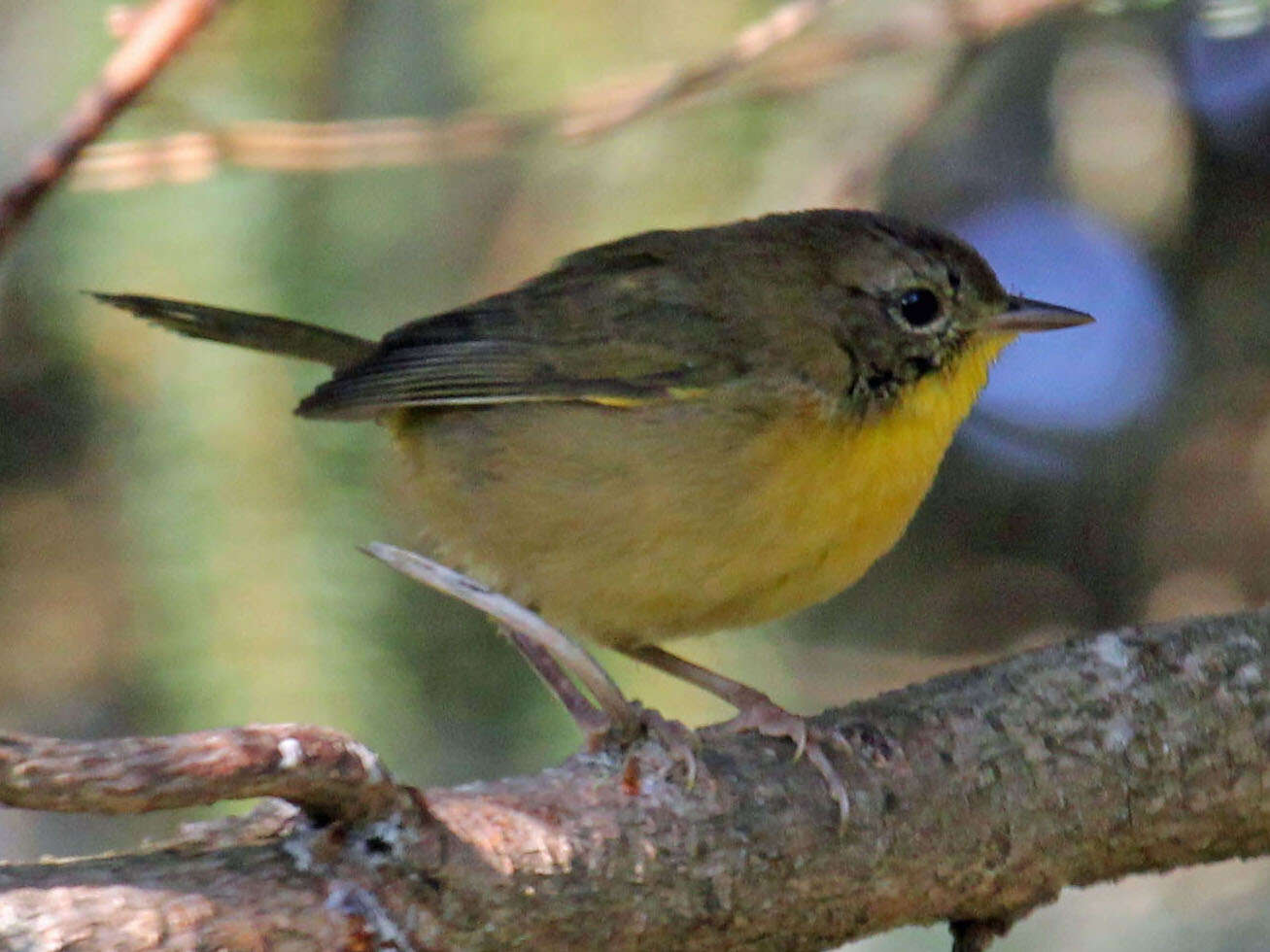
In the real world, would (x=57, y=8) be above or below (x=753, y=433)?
above

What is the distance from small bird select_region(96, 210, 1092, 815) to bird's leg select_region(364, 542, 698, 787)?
0.89 feet

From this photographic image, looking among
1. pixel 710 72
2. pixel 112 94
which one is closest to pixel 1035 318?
pixel 710 72

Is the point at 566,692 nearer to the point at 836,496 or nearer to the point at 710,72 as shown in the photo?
the point at 836,496

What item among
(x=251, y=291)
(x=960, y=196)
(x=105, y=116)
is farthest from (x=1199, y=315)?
(x=105, y=116)

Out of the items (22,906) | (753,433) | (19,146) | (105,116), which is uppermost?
(19,146)

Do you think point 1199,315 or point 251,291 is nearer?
point 251,291

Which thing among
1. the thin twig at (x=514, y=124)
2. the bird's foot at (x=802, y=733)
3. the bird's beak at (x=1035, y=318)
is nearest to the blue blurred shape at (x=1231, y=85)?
the thin twig at (x=514, y=124)

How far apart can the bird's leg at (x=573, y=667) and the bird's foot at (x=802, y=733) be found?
191mm

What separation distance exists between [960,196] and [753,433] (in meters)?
1.98

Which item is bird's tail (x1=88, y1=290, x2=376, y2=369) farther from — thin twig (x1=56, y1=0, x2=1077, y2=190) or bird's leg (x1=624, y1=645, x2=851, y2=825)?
bird's leg (x1=624, y1=645, x2=851, y2=825)

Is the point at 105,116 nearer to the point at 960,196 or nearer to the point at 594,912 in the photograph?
the point at 594,912

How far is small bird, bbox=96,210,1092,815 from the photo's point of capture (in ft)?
10.1

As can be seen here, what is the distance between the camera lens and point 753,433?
312 cm

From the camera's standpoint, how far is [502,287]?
13.5 feet
